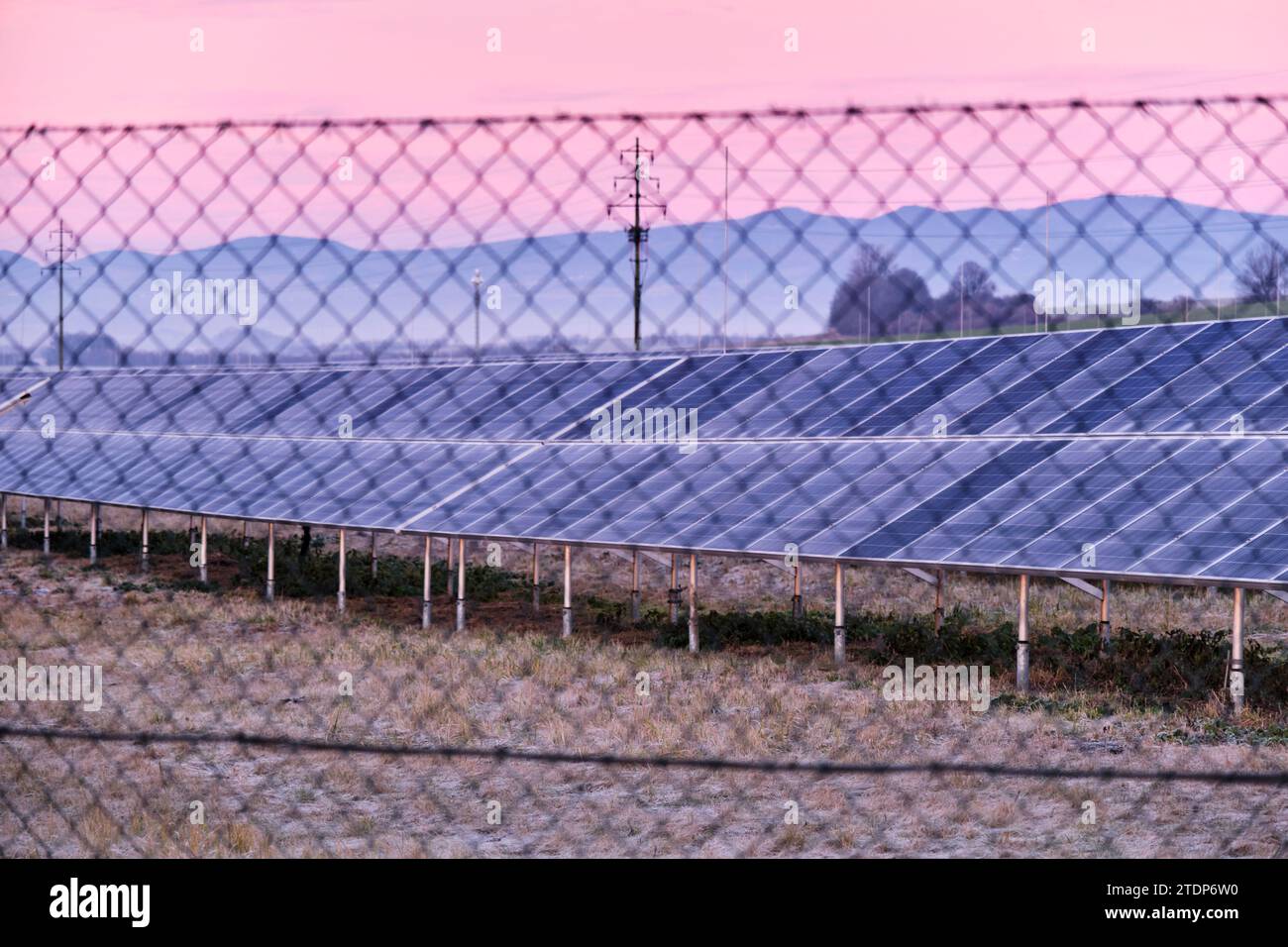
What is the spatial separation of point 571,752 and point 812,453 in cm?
828

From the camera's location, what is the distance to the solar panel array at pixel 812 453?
61.4ft

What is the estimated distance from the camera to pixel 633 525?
2205cm

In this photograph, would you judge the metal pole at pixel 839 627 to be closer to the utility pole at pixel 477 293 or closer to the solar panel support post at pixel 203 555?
the solar panel support post at pixel 203 555

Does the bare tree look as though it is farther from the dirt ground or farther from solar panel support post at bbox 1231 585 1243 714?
solar panel support post at bbox 1231 585 1243 714

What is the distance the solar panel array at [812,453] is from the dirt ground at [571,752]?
6.29 feet

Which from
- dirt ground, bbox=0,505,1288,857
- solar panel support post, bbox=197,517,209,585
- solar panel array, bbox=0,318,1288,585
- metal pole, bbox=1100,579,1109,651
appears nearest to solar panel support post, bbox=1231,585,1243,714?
dirt ground, bbox=0,505,1288,857

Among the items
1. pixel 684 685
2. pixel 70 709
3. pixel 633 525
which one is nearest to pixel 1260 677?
pixel 684 685

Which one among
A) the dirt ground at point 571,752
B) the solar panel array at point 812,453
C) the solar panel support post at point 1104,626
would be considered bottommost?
the dirt ground at point 571,752

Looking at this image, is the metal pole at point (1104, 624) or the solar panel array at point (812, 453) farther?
the metal pole at point (1104, 624)

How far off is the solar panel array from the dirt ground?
6.29 ft

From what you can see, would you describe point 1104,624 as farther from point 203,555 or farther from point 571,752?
point 203,555

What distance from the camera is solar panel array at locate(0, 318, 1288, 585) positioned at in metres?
18.7

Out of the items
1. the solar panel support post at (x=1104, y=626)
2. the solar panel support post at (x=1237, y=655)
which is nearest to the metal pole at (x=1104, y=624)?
the solar panel support post at (x=1104, y=626)
